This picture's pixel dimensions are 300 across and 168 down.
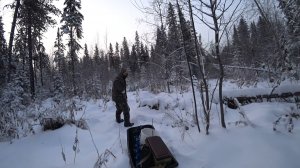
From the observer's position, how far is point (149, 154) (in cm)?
333

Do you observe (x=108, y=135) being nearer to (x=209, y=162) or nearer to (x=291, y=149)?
(x=209, y=162)

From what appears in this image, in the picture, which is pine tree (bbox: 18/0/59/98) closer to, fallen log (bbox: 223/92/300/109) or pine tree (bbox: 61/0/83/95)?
pine tree (bbox: 61/0/83/95)

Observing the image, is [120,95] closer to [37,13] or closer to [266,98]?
[266,98]

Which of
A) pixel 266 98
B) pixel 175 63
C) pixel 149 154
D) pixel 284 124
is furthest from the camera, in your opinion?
pixel 175 63

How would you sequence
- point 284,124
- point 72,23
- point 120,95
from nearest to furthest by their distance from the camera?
1. point 284,124
2. point 120,95
3. point 72,23

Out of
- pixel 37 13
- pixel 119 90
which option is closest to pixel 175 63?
pixel 119 90

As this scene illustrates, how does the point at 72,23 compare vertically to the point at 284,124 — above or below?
above

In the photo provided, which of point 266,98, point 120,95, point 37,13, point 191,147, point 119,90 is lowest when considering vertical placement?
point 191,147

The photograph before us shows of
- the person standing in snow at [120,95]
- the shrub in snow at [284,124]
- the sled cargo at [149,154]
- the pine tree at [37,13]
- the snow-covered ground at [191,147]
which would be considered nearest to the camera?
the snow-covered ground at [191,147]

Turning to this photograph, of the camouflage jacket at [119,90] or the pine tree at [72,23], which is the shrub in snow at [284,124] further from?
the pine tree at [72,23]

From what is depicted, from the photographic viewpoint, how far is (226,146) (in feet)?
10.8

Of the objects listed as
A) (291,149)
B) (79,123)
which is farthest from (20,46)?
(291,149)

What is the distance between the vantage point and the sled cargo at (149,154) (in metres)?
3.03

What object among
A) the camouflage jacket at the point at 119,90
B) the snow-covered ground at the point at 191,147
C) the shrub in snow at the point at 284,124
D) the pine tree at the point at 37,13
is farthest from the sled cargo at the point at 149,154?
the pine tree at the point at 37,13
